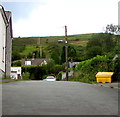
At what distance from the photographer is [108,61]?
31.0m

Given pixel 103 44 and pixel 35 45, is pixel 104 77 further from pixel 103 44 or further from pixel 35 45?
pixel 35 45

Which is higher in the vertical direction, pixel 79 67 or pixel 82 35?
pixel 82 35

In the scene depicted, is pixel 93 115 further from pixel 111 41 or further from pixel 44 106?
pixel 111 41

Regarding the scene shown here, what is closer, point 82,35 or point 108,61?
point 108,61

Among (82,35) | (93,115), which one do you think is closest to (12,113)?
(93,115)

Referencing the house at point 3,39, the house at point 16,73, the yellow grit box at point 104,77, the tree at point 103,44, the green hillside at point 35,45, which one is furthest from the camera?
the green hillside at point 35,45

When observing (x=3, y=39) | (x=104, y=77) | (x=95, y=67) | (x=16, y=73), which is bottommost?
(x=16, y=73)

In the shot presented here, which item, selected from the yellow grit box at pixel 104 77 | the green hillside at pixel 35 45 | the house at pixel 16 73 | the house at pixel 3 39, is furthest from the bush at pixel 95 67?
the green hillside at pixel 35 45

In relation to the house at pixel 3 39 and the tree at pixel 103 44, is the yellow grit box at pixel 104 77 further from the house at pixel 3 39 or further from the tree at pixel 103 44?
the tree at pixel 103 44

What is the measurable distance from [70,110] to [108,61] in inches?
918

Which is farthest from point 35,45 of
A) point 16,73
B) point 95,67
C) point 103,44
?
point 95,67

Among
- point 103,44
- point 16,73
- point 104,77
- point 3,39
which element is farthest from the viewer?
point 16,73

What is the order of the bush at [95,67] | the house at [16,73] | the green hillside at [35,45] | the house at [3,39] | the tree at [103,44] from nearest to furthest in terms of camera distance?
the house at [3,39] → the bush at [95,67] → the tree at [103,44] → the house at [16,73] → the green hillside at [35,45]

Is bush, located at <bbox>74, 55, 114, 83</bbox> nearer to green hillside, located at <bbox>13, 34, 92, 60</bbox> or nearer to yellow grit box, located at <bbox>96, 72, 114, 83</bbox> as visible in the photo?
yellow grit box, located at <bbox>96, 72, 114, 83</bbox>
